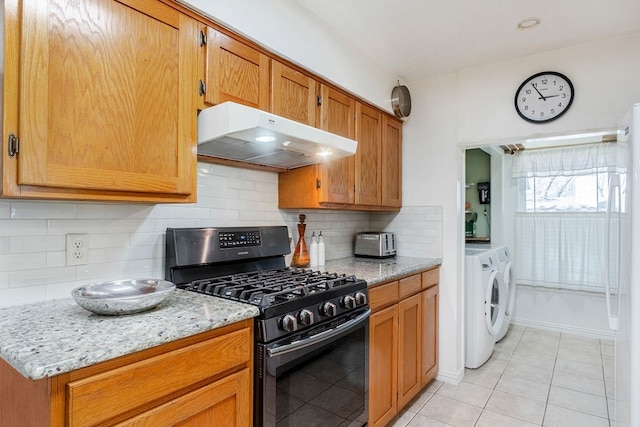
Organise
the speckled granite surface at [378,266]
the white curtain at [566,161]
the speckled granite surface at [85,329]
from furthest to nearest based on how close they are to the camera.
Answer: the white curtain at [566,161]
the speckled granite surface at [378,266]
the speckled granite surface at [85,329]

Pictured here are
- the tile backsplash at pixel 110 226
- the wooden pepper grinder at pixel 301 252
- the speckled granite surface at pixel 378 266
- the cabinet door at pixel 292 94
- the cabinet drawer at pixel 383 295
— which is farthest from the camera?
the wooden pepper grinder at pixel 301 252

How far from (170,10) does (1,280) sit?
3.77 ft

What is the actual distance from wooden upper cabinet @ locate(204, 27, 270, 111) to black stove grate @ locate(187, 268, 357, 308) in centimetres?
80

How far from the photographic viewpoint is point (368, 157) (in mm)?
2613

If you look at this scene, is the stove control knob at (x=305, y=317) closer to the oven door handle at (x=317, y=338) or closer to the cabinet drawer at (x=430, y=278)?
the oven door handle at (x=317, y=338)

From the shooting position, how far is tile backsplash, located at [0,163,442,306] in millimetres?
1277

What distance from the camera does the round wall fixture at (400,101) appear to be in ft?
9.18

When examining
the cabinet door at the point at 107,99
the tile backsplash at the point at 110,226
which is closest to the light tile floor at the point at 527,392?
the tile backsplash at the point at 110,226

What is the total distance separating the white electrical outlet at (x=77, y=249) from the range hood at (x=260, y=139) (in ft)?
1.97

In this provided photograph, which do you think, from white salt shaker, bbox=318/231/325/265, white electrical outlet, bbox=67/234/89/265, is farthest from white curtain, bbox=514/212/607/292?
white electrical outlet, bbox=67/234/89/265

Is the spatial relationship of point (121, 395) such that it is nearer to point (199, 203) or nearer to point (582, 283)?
point (199, 203)

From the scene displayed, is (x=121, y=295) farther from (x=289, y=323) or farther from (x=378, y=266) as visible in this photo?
(x=378, y=266)

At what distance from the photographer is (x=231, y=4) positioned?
5.25 ft

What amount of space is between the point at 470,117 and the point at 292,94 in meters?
1.50
